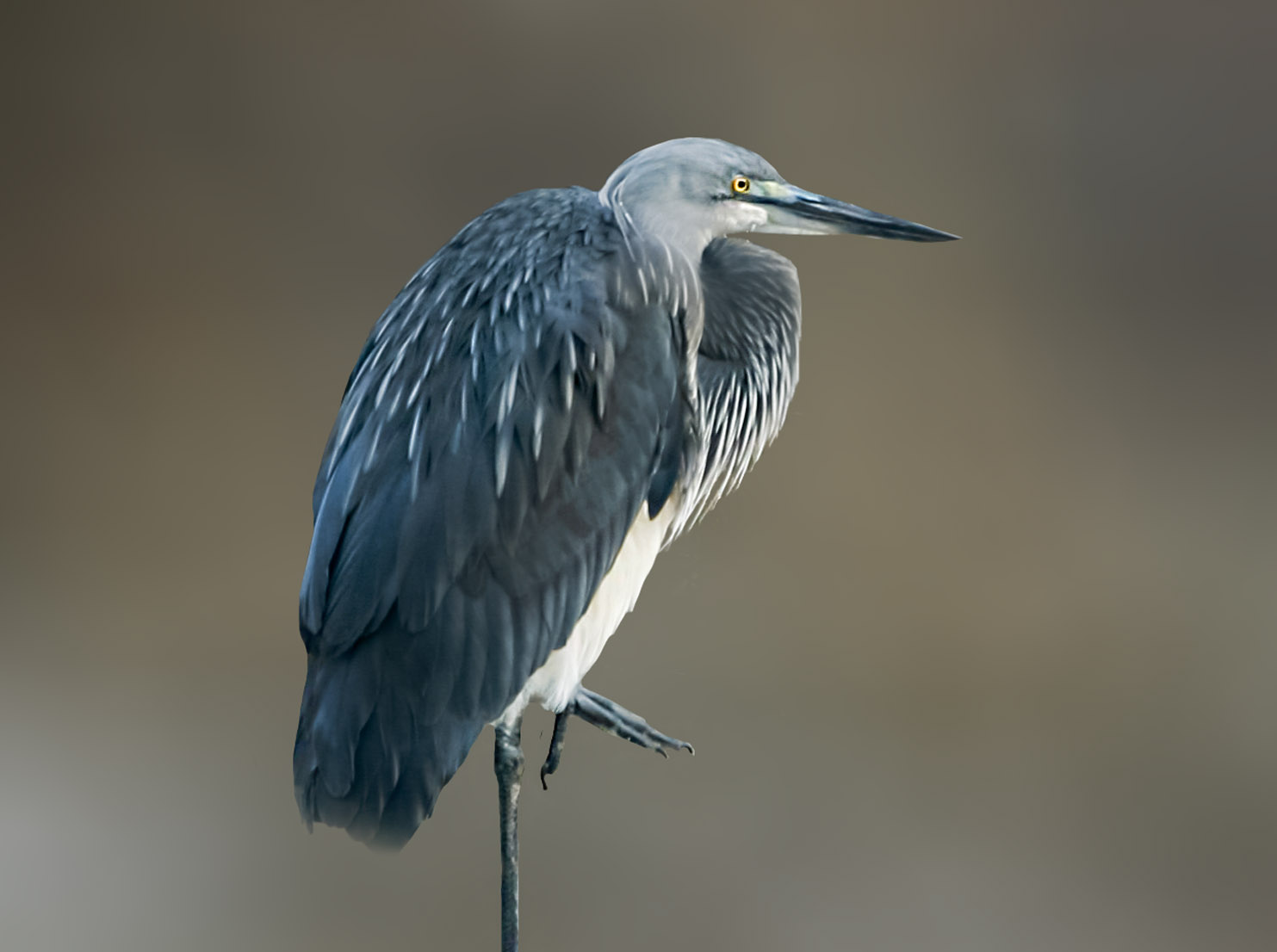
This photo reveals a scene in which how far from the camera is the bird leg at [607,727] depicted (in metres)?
1.53

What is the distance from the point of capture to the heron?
1241 millimetres

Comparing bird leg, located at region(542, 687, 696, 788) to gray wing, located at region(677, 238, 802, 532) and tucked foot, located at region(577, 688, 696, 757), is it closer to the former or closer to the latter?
tucked foot, located at region(577, 688, 696, 757)

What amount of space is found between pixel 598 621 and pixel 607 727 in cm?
22

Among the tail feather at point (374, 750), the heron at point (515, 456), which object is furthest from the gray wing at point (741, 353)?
the tail feather at point (374, 750)

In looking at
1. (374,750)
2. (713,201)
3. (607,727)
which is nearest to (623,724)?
(607,727)

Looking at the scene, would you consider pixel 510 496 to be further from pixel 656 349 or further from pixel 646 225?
pixel 646 225

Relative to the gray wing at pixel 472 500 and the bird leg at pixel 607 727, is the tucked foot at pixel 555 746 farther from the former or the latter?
the gray wing at pixel 472 500

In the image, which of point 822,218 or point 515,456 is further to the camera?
point 822,218

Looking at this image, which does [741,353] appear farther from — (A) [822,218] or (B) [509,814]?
(B) [509,814]

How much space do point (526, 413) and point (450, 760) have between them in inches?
14.6

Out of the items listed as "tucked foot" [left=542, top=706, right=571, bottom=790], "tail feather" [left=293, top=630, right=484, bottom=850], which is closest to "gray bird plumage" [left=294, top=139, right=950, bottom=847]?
"tail feather" [left=293, top=630, right=484, bottom=850]

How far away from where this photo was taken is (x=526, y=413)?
1286mm

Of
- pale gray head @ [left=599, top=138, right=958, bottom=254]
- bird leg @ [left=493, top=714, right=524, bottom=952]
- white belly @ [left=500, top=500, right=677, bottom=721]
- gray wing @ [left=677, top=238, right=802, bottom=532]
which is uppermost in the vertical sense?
pale gray head @ [left=599, top=138, right=958, bottom=254]

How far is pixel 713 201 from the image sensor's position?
4.49ft
